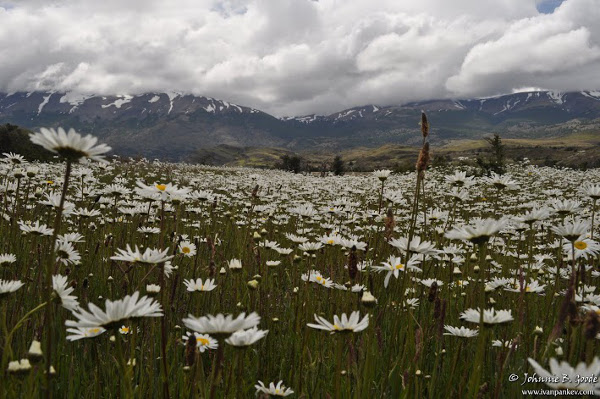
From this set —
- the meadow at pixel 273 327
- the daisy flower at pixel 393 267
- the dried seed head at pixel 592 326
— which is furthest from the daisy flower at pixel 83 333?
the dried seed head at pixel 592 326

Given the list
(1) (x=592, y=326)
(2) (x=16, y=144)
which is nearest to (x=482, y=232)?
(1) (x=592, y=326)

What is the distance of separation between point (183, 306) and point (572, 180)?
52.2 ft

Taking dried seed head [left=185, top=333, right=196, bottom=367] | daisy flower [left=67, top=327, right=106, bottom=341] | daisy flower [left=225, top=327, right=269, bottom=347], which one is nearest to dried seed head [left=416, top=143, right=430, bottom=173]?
daisy flower [left=225, top=327, right=269, bottom=347]

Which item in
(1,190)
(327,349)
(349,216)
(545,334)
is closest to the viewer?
(327,349)

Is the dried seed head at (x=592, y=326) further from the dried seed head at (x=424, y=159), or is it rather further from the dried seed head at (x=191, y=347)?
the dried seed head at (x=191, y=347)

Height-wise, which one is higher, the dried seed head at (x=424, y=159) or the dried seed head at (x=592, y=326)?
the dried seed head at (x=424, y=159)

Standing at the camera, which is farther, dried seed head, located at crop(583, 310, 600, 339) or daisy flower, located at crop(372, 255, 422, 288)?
daisy flower, located at crop(372, 255, 422, 288)

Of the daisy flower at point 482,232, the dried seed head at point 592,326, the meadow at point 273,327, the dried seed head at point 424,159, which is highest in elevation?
the dried seed head at point 424,159

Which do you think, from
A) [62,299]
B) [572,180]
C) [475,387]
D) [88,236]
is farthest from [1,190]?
[572,180]

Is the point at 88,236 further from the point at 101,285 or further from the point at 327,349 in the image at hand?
the point at 327,349

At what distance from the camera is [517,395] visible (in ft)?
7.48

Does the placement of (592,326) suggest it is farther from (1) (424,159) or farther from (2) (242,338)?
(2) (242,338)

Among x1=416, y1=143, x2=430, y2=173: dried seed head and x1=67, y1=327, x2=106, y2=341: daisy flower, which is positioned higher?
x1=416, y1=143, x2=430, y2=173: dried seed head

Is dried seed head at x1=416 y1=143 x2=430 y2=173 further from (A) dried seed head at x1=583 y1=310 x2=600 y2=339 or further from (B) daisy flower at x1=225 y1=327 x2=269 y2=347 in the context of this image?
(B) daisy flower at x1=225 y1=327 x2=269 y2=347
